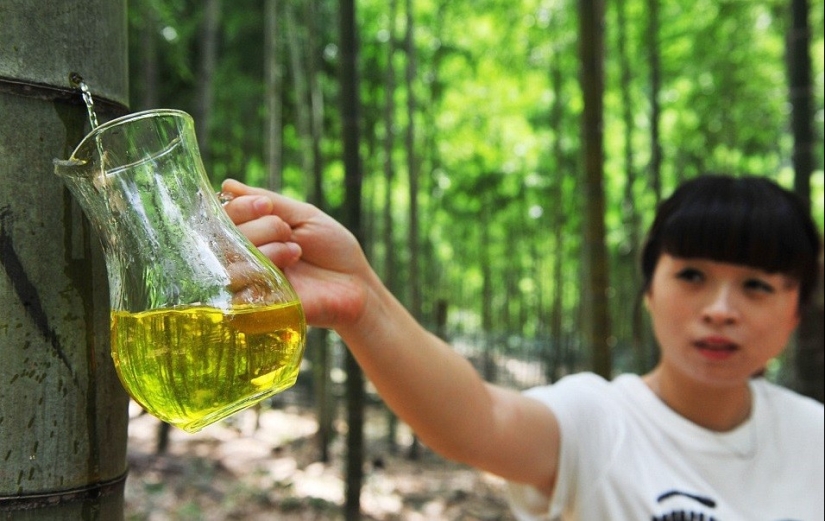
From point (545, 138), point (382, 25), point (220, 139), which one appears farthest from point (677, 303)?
point (545, 138)

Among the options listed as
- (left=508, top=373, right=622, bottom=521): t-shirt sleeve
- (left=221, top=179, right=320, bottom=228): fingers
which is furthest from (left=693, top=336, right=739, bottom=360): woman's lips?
(left=221, top=179, right=320, bottom=228): fingers

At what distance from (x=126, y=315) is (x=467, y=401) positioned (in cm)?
84

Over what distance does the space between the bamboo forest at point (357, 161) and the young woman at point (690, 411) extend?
507 millimetres

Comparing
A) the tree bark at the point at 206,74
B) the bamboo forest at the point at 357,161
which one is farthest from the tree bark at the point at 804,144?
the tree bark at the point at 206,74

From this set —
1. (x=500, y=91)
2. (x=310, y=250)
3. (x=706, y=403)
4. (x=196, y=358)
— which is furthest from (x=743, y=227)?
(x=500, y=91)

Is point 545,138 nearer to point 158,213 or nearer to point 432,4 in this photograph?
point 432,4

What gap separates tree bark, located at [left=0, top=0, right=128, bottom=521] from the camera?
0.66 metres

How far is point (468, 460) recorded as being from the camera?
1416 millimetres

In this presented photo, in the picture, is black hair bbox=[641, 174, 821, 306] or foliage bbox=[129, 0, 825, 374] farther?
foliage bbox=[129, 0, 825, 374]

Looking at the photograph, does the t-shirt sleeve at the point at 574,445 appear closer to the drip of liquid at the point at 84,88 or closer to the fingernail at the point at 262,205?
the fingernail at the point at 262,205

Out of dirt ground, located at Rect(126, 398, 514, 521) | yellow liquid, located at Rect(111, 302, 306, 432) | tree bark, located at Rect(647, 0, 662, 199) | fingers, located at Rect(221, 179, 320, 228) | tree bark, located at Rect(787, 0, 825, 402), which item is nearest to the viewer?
yellow liquid, located at Rect(111, 302, 306, 432)

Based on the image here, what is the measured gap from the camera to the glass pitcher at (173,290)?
613 mm

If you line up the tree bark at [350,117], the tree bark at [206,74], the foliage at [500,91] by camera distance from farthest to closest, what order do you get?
1. the foliage at [500,91]
2. the tree bark at [206,74]
3. the tree bark at [350,117]

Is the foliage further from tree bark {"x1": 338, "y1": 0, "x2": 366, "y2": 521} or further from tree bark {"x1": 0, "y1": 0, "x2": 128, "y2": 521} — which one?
tree bark {"x1": 0, "y1": 0, "x2": 128, "y2": 521}
